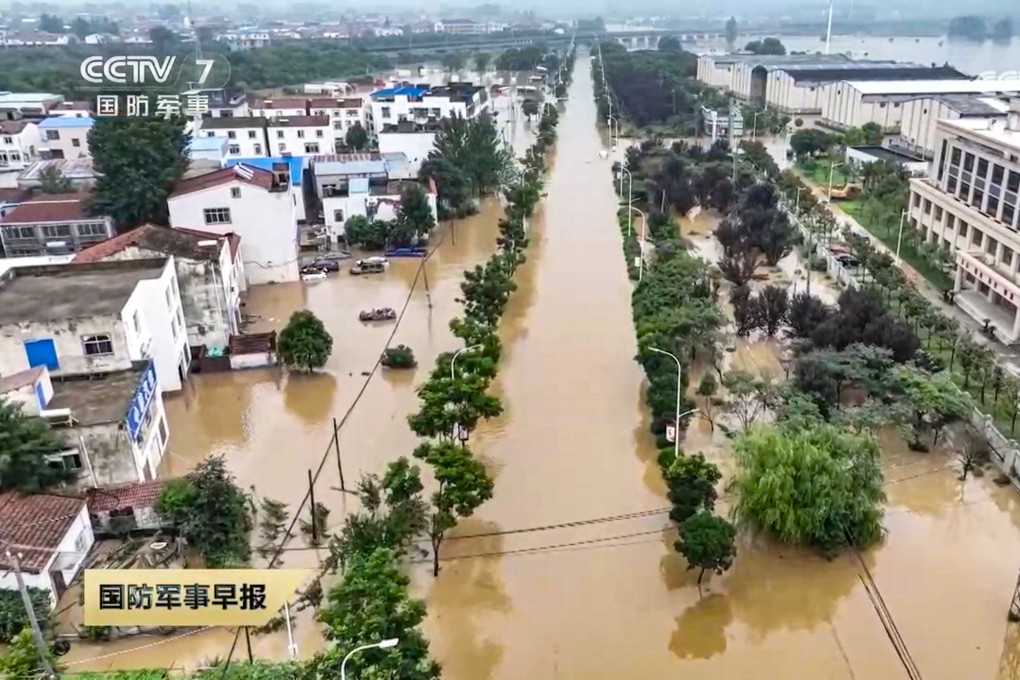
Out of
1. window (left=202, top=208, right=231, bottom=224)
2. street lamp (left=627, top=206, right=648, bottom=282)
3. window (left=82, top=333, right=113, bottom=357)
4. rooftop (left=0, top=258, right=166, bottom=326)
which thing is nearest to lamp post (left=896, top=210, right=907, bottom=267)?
street lamp (left=627, top=206, right=648, bottom=282)

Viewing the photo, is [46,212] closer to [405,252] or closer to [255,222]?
[255,222]

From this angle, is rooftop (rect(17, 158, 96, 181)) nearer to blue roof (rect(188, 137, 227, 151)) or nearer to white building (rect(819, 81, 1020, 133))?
blue roof (rect(188, 137, 227, 151))

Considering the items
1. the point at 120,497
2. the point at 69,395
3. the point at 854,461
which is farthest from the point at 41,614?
the point at 854,461

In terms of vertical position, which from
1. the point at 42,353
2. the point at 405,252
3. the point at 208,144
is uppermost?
the point at 208,144

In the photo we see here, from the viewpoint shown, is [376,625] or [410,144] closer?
[376,625]

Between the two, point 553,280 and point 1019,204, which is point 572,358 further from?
point 1019,204

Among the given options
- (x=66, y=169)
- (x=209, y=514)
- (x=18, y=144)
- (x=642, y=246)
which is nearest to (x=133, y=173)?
(x=66, y=169)
